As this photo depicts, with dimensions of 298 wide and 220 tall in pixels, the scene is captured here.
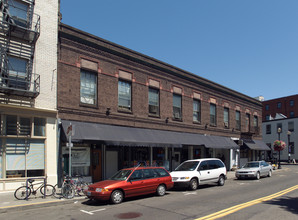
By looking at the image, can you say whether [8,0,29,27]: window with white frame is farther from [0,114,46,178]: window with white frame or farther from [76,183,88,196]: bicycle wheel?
[76,183,88,196]: bicycle wheel

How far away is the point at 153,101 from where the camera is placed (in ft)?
68.0

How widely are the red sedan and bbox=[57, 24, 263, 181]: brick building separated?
2.77 m

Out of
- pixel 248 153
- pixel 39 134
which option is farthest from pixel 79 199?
pixel 248 153

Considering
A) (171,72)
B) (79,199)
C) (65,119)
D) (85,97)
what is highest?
(171,72)

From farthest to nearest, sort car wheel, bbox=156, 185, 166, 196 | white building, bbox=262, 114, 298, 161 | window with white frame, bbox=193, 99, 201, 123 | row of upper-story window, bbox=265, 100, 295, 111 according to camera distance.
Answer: row of upper-story window, bbox=265, 100, 295, 111 < white building, bbox=262, 114, 298, 161 < window with white frame, bbox=193, 99, 201, 123 < car wheel, bbox=156, 185, 166, 196

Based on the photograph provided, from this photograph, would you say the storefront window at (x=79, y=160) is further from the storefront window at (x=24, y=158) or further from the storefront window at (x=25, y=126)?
the storefront window at (x=25, y=126)

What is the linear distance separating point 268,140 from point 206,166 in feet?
160

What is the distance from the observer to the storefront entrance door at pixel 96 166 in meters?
16.5

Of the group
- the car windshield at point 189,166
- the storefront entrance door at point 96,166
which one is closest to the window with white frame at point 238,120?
the car windshield at point 189,166

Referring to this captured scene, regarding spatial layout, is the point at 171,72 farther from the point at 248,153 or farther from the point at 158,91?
the point at 248,153

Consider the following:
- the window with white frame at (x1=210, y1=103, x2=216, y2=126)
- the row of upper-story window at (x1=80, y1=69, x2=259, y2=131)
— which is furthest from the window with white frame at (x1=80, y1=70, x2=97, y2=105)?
the window with white frame at (x1=210, y1=103, x2=216, y2=126)

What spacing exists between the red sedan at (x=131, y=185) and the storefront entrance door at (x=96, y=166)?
15.4ft

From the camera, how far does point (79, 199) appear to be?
11.7 m

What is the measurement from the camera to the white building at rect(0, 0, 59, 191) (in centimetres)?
1295
